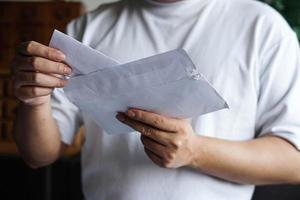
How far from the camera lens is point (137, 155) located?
78 centimetres

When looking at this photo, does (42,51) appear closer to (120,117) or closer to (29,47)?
(29,47)

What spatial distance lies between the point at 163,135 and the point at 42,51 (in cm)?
21

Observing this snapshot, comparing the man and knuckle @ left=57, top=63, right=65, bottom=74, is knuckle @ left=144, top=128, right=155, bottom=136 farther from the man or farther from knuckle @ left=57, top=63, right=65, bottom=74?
knuckle @ left=57, top=63, right=65, bottom=74

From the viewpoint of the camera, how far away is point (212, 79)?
2.48 feet

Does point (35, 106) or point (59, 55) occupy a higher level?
point (59, 55)

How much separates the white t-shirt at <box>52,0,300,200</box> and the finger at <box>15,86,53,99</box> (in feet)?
0.56

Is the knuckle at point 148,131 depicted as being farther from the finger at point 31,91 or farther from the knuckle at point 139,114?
the finger at point 31,91

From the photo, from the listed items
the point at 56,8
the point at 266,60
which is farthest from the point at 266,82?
the point at 56,8

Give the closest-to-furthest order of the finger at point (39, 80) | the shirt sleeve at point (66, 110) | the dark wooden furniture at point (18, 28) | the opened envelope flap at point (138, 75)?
the opened envelope flap at point (138, 75)
the finger at point (39, 80)
the shirt sleeve at point (66, 110)
the dark wooden furniture at point (18, 28)

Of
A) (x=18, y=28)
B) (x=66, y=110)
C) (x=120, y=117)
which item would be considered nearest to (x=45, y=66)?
(x=120, y=117)

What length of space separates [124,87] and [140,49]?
0.23m

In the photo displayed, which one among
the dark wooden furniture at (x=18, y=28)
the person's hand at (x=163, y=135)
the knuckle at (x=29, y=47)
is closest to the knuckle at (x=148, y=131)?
the person's hand at (x=163, y=135)

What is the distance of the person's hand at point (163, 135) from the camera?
618 mm

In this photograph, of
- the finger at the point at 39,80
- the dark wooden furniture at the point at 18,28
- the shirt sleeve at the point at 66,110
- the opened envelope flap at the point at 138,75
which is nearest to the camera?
the opened envelope flap at the point at 138,75
